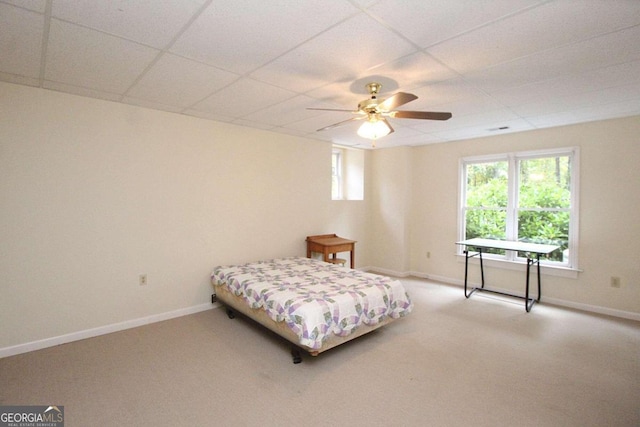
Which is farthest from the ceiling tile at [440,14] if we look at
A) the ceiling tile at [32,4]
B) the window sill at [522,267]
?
the window sill at [522,267]

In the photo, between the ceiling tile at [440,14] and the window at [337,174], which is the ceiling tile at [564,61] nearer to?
the ceiling tile at [440,14]

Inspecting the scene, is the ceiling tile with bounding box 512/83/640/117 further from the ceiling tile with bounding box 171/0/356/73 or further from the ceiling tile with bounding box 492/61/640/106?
the ceiling tile with bounding box 171/0/356/73

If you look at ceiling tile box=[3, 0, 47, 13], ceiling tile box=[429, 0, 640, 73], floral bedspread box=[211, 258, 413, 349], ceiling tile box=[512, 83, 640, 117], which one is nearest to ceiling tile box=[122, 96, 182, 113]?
ceiling tile box=[3, 0, 47, 13]

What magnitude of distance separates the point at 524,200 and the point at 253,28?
174 inches

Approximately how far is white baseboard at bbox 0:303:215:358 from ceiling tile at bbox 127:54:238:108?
2394 mm

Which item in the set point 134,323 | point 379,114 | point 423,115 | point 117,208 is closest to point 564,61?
point 423,115

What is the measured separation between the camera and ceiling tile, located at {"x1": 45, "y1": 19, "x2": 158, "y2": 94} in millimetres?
1928

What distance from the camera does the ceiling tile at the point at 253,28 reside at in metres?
→ 1.62

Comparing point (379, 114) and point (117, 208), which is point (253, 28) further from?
point (117, 208)

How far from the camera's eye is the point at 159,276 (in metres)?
3.52

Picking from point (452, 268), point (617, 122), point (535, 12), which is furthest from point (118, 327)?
point (617, 122)

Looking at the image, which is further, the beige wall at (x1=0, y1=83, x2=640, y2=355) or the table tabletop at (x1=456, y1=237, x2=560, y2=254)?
the table tabletop at (x1=456, y1=237, x2=560, y2=254)

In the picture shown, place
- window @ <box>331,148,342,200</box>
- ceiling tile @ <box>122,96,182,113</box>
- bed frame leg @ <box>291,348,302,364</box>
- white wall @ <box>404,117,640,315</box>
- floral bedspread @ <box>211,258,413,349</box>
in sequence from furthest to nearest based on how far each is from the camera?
1. window @ <box>331,148,342,200</box>
2. white wall @ <box>404,117,640,315</box>
3. ceiling tile @ <box>122,96,182,113</box>
4. bed frame leg @ <box>291,348,302,364</box>
5. floral bedspread @ <box>211,258,413,349</box>

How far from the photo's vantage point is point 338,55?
213 centimetres
